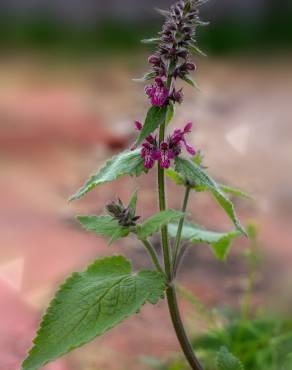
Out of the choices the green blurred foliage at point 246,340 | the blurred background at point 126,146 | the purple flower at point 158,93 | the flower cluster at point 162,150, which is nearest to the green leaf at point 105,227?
the flower cluster at point 162,150

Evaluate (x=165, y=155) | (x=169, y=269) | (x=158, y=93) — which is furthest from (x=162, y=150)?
(x=169, y=269)

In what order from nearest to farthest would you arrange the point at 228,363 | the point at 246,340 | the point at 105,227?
the point at 105,227, the point at 228,363, the point at 246,340

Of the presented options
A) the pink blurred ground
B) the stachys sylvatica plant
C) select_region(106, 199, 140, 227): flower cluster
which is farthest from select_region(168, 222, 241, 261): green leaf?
the pink blurred ground

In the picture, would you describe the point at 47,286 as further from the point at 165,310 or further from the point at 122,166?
the point at 122,166

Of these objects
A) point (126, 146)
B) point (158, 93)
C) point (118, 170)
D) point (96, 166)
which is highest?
point (126, 146)

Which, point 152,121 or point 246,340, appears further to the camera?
point 246,340

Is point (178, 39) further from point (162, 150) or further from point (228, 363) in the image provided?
point (228, 363)

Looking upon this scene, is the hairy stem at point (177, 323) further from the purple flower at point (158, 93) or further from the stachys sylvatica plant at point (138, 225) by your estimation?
the purple flower at point (158, 93)
